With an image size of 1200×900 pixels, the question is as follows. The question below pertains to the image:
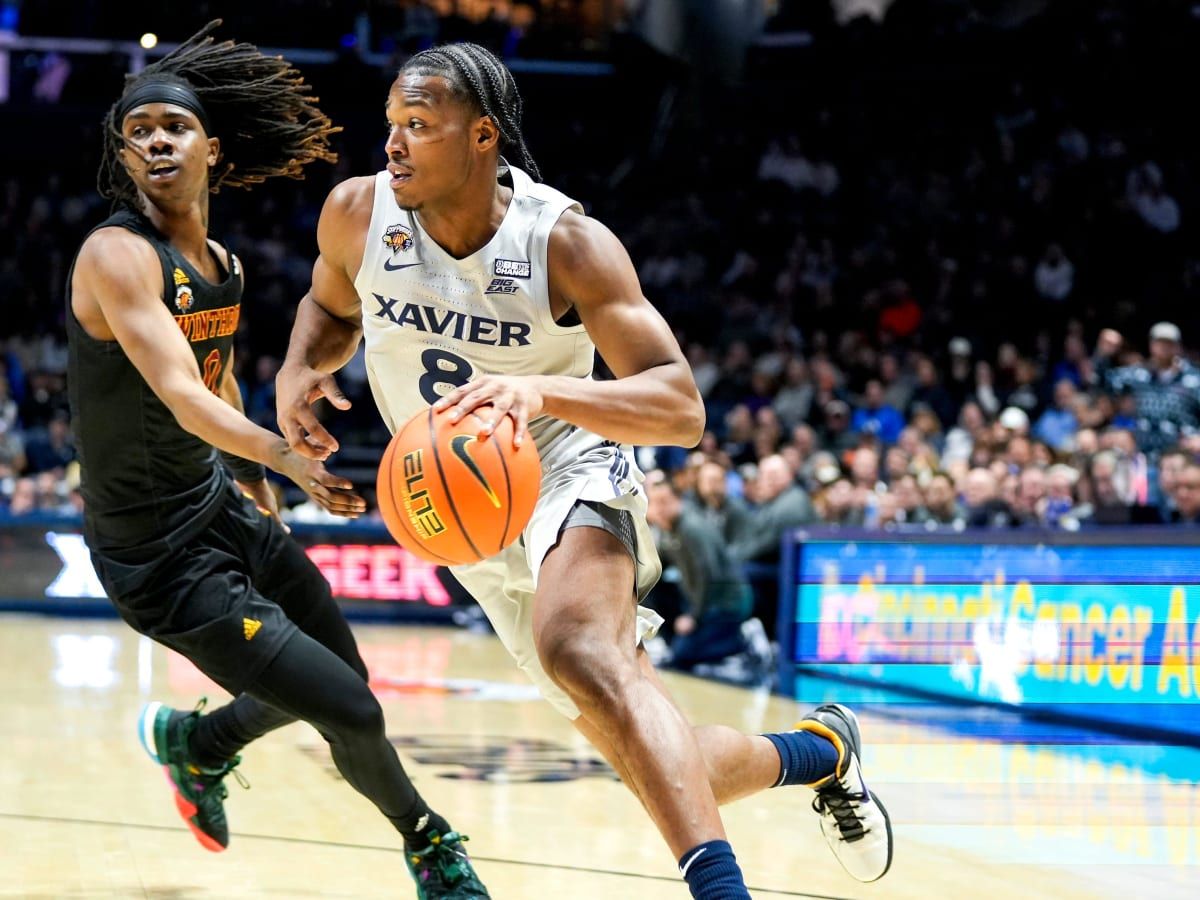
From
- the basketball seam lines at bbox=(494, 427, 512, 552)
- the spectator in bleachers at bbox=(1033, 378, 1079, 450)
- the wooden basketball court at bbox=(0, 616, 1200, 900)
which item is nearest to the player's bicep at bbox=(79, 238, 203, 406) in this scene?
the basketball seam lines at bbox=(494, 427, 512, 552)

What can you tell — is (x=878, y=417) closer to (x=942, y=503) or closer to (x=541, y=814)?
(x=942, y=503)

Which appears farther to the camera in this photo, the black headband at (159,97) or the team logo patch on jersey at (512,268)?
the black headband at (159,97)

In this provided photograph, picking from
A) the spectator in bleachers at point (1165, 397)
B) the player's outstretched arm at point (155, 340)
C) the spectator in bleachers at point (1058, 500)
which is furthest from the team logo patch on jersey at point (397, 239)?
the spectator in bleachers at point (1165, 397)

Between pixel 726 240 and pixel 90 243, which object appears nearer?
pixel 90 243

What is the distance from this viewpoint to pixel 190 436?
13.8ft

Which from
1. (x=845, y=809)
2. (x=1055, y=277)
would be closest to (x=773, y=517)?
(x=845, y=809)

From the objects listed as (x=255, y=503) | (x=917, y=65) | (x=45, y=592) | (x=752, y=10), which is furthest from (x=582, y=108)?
(x=255, y=503)

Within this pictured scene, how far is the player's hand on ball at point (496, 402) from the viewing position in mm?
3047

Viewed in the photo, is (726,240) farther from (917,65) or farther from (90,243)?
(90,243)

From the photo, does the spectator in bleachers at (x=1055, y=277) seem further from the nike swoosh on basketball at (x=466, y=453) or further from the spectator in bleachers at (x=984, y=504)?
the nike swoosh on basketball at (x=466, y=453)

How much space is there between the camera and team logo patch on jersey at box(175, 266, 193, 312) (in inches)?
161

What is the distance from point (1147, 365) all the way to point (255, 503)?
817 cm

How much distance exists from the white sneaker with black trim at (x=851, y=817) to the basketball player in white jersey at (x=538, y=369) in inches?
3.7

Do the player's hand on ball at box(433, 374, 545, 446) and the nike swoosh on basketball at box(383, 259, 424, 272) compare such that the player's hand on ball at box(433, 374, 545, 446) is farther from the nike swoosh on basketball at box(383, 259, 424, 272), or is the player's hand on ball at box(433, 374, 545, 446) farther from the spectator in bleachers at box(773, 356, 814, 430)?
the spectator in bleachers at box(773, 356, 814, 430)
